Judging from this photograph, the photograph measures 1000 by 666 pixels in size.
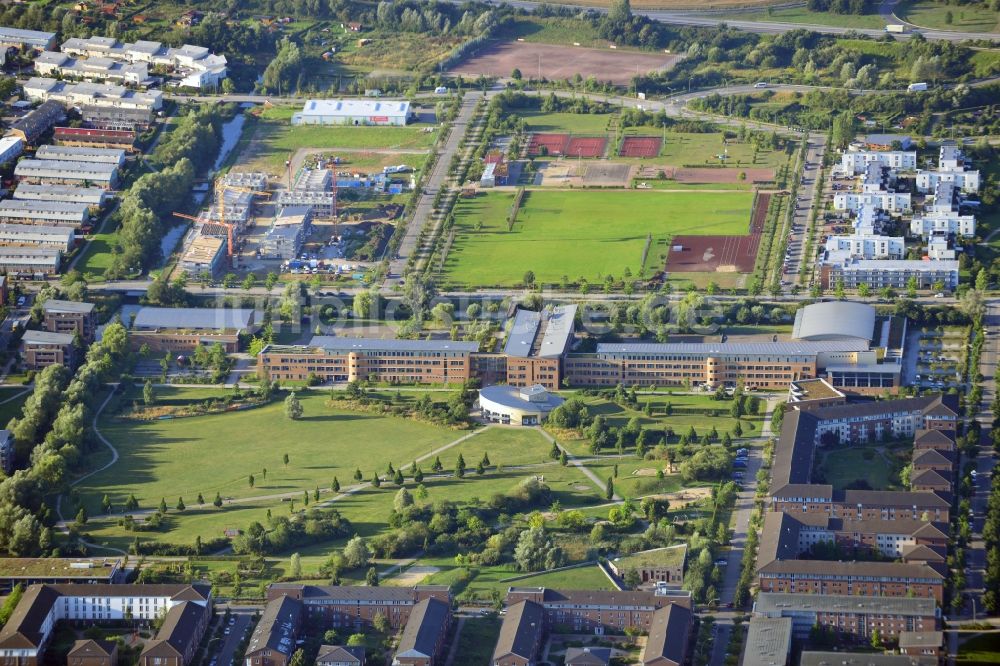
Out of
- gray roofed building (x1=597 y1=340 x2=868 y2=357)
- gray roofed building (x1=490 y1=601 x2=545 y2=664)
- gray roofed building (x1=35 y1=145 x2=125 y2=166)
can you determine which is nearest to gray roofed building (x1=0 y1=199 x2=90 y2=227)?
gray roofed building (x1=35 y1=145 x2=125 y2=166)

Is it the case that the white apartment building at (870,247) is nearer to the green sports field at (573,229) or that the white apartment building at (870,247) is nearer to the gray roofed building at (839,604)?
the green sports field at (573,229)

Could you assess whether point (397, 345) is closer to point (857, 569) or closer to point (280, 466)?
point (280, 466)

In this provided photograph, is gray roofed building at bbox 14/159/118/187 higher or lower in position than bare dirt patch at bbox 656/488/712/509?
higher

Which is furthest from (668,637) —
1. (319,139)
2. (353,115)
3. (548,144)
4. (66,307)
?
(353,115)

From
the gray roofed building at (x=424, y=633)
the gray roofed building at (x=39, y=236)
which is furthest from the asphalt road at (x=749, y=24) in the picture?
the gray roofed building at (x=424, y=633)

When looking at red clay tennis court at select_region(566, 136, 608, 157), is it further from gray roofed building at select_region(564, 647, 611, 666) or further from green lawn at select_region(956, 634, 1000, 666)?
green lawn at select_region(956, 634, 1000, 666)

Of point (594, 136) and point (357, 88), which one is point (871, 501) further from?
point (357, 88)

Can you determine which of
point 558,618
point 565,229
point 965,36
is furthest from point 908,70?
point 558,618
